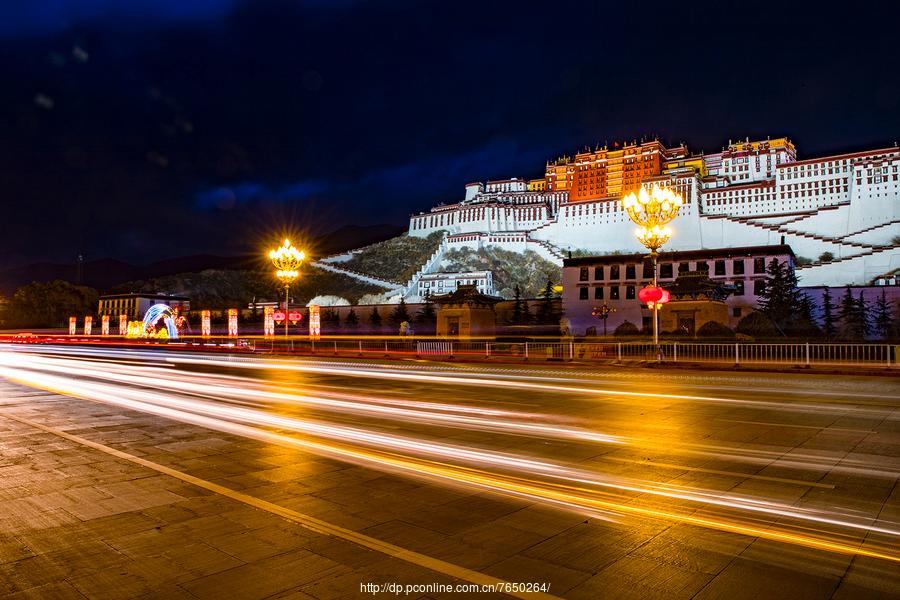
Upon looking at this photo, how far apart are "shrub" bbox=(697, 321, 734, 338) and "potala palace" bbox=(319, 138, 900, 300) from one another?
3303 centimetres

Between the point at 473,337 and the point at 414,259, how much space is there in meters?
79.7

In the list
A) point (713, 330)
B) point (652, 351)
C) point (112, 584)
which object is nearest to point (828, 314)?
point (713, 330)

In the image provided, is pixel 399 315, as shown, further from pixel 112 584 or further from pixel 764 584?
pixel 764 584

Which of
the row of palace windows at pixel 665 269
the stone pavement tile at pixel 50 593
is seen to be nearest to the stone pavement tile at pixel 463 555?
the stone pavement tile at pixel 50 593

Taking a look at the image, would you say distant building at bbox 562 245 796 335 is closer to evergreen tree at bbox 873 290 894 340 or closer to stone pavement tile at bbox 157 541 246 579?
evergreen tree at bbox 873 290 894 340

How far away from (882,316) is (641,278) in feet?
56.2

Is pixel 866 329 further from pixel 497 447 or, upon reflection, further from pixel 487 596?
pixel 487 596

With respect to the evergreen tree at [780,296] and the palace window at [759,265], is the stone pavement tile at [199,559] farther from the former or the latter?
the palace window at [759,265]

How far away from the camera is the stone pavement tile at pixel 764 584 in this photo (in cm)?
343

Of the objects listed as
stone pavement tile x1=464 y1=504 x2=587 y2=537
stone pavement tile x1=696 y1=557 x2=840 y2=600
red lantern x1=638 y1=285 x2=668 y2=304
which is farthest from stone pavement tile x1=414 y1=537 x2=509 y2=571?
red lantern x1=638 y1=285 x2=668 y2=304

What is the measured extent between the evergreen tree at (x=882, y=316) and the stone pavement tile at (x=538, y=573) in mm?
46550

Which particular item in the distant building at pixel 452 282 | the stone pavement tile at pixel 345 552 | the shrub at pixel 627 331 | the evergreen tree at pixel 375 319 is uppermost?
the distant building at pixel 452 282

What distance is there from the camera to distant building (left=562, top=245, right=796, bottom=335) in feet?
153

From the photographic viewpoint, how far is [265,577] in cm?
377
